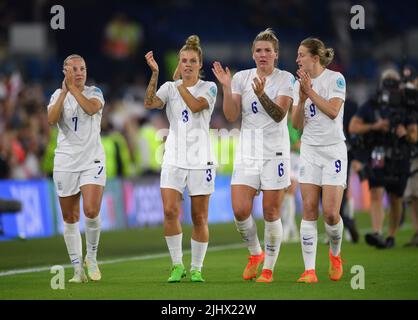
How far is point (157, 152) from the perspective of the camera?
87.8 ft

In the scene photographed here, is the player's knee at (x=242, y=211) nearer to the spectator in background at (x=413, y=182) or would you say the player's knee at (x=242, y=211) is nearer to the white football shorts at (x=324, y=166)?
the white football shorts at (x=324, y=166)

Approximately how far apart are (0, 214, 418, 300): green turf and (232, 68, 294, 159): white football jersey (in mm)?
1406

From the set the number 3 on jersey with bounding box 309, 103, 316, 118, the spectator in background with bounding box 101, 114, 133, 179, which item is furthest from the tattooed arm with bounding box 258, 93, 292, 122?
the spectator in background with bounding box 101, 114, 133, 179

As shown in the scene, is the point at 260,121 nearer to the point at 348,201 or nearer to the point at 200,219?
the point at 200,219

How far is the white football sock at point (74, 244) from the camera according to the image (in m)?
12.8

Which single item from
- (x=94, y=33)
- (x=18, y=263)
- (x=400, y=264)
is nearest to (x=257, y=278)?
(x=400, y=264)

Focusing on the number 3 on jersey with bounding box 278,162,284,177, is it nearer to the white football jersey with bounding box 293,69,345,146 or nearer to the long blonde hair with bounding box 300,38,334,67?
the white football jersey with bounding box 293,69,345,146

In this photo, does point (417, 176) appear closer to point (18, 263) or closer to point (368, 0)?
point (18, 263)

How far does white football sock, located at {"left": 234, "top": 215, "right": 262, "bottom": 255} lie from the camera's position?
506 inches

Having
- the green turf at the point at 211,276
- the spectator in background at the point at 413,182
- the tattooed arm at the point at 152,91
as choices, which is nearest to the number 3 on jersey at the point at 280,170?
the green turf at the point at 211,276

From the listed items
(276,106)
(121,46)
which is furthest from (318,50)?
(121,46)

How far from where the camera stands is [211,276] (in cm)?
1359

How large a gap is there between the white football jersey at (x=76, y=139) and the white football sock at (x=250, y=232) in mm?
1664

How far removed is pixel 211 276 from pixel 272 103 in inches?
93.7
